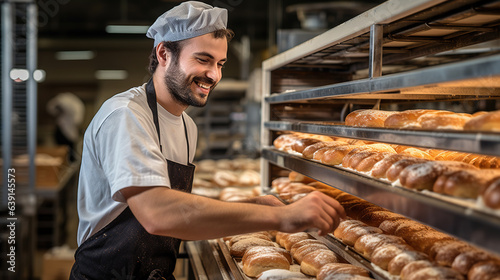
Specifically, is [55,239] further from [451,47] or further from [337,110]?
[451,47]

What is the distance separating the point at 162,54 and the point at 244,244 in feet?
2.97

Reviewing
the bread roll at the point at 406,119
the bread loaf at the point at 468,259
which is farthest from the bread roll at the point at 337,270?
the bread roll at the point at 406,119

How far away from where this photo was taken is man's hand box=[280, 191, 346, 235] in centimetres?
135

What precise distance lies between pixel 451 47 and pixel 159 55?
1.23 metres

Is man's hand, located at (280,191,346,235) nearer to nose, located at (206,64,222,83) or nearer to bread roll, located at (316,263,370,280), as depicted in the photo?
bread roll, located at (316,263,370,280)

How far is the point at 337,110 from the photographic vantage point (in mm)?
2734

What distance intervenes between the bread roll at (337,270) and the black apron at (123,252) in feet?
2.12

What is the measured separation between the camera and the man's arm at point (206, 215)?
1.31 m

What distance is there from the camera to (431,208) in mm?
1068

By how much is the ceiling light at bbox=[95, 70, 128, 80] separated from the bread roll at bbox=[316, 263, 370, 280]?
10.6 m

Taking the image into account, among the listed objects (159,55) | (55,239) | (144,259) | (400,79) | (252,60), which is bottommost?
(55,239)

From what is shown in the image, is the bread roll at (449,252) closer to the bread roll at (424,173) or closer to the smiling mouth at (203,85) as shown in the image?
the bread roll at (424,173)

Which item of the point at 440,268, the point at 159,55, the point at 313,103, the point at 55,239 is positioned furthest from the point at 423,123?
the point at 55,239

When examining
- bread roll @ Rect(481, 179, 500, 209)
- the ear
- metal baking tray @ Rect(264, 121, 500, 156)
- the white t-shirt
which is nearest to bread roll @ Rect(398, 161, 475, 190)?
metal baking tray @ Rect(264, 121, 500, 156)
